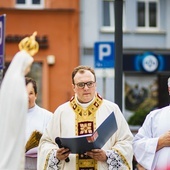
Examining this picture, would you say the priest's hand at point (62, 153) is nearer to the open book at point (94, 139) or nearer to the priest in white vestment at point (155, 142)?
the open book at point (94, 139)

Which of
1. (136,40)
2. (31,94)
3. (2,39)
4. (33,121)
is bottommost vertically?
(33,121)

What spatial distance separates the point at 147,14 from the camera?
2861cm

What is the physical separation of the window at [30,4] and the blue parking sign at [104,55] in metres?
13.8

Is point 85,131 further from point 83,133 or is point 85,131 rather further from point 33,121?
point 33,121

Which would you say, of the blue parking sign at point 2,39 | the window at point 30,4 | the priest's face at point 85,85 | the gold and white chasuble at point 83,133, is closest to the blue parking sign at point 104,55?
the blue parking sign at point 2,39

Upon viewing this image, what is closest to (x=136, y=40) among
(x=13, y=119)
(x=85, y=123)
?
(x=85, y=123)

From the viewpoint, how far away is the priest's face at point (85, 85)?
764 cm

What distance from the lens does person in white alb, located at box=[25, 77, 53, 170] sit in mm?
8695

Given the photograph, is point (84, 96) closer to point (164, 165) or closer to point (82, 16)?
point (164, 165)

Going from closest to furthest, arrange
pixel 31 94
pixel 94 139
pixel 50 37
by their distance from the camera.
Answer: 1. pixel 94 139
2. pixel 31 94
3. pixel 50 37

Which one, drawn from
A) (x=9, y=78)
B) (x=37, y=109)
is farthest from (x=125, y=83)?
(x=9, y=78)

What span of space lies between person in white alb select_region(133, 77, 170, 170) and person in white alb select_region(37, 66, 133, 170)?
1.08 ft

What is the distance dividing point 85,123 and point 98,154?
0.43m

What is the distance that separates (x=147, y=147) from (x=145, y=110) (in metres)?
19.1
